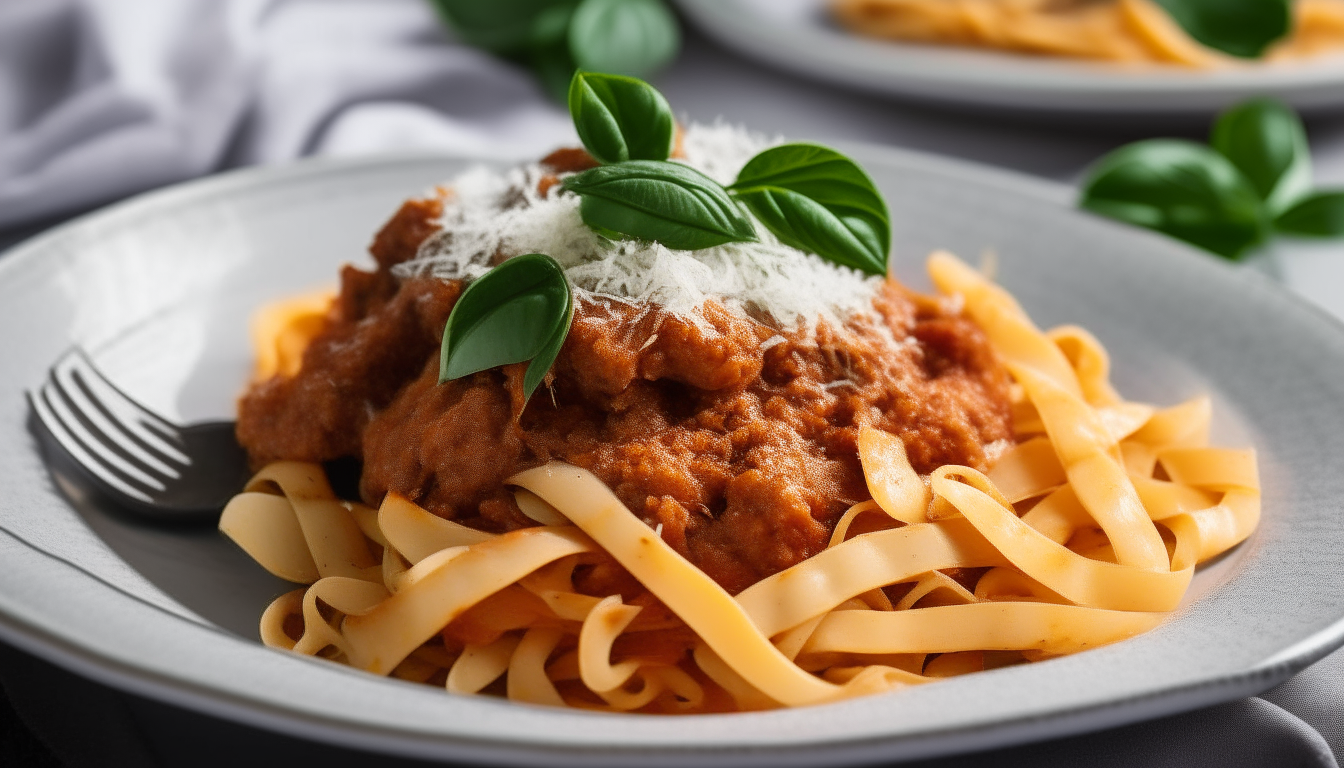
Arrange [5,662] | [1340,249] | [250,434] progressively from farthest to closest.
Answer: [1340,249] < [250,434] < [5,662]

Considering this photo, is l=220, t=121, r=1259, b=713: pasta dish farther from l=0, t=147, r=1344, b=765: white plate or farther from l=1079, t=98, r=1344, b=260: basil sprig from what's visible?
l=1079, t=98, r=1344, b=260: basil sprig

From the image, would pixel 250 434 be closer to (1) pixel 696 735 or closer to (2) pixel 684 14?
(1) pixel 696 735

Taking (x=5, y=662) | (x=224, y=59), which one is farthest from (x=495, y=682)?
(x=224, y=59)

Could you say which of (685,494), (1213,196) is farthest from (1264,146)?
(685,494)

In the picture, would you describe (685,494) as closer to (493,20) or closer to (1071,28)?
(493,20)

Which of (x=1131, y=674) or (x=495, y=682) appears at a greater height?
(x=1131, y=674)

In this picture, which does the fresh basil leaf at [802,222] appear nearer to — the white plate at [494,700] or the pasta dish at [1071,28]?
the white plate at [494,700]

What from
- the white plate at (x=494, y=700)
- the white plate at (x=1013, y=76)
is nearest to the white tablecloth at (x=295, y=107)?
the white plate at (x=1013, y=76)
